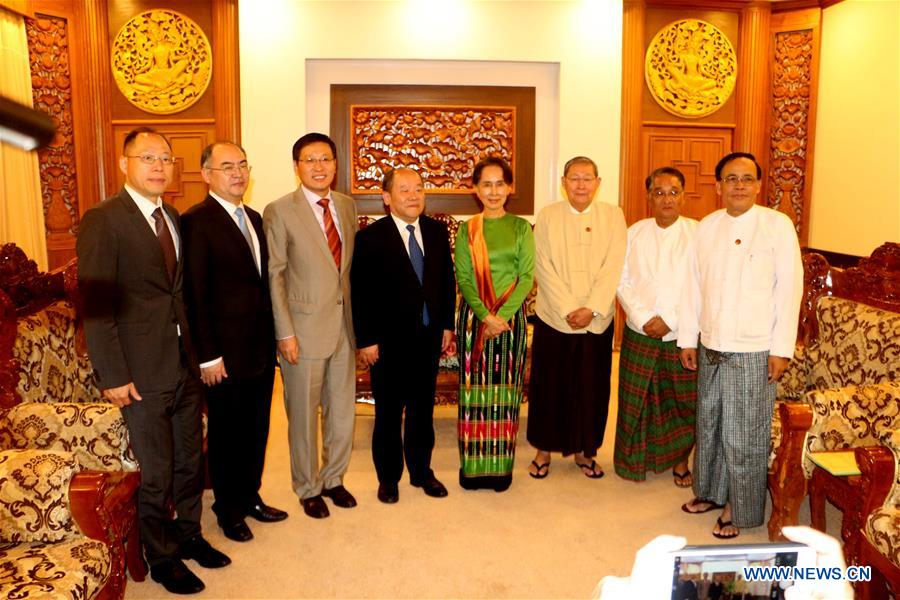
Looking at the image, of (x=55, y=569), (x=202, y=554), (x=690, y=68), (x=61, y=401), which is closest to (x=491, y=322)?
(x=202, y=554)

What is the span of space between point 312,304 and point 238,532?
3.20 ft

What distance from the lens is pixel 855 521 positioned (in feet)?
8.37

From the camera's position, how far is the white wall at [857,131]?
16.5 ft

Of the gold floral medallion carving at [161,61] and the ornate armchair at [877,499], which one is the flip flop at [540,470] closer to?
the ornate armchair at [877,499]

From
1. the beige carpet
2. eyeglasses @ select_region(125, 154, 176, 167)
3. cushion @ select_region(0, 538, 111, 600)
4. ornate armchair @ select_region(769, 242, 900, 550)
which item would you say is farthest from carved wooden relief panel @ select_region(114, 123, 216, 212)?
ornate armchair @ select_region(769, 242, 900, 550)

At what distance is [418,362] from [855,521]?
1.78 m

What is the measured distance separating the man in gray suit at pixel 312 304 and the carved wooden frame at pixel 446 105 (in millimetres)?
2585

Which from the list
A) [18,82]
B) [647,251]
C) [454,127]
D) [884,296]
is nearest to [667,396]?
[647,251]

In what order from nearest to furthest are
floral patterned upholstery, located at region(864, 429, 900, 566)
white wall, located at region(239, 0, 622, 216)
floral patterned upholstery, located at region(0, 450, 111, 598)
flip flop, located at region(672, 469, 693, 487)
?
floral patterned upholstery, located at region(0, 450, 111, 598), floral patterned upholstery, located at region(864, 429, 900, 566), flip flop, located at region(672, 469, 693, 487), white wall, located at region(239, 0, 622, 216)

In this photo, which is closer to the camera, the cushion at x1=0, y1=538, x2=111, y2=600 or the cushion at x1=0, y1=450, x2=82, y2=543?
the cushion at x1=0, y1=538, x2=111, y2=600

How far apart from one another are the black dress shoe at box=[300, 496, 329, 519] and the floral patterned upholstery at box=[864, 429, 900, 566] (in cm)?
209

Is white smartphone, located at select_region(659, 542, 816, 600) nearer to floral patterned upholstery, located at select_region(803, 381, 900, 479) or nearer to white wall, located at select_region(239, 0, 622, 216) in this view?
floral patterned upholstery, located at select_region(803, 381, 900, 479)

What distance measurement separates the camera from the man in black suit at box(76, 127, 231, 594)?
2.39 metres

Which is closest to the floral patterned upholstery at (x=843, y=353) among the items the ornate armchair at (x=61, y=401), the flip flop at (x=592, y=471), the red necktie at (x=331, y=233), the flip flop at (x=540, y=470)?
the flip flop at (x=592, y=471)
